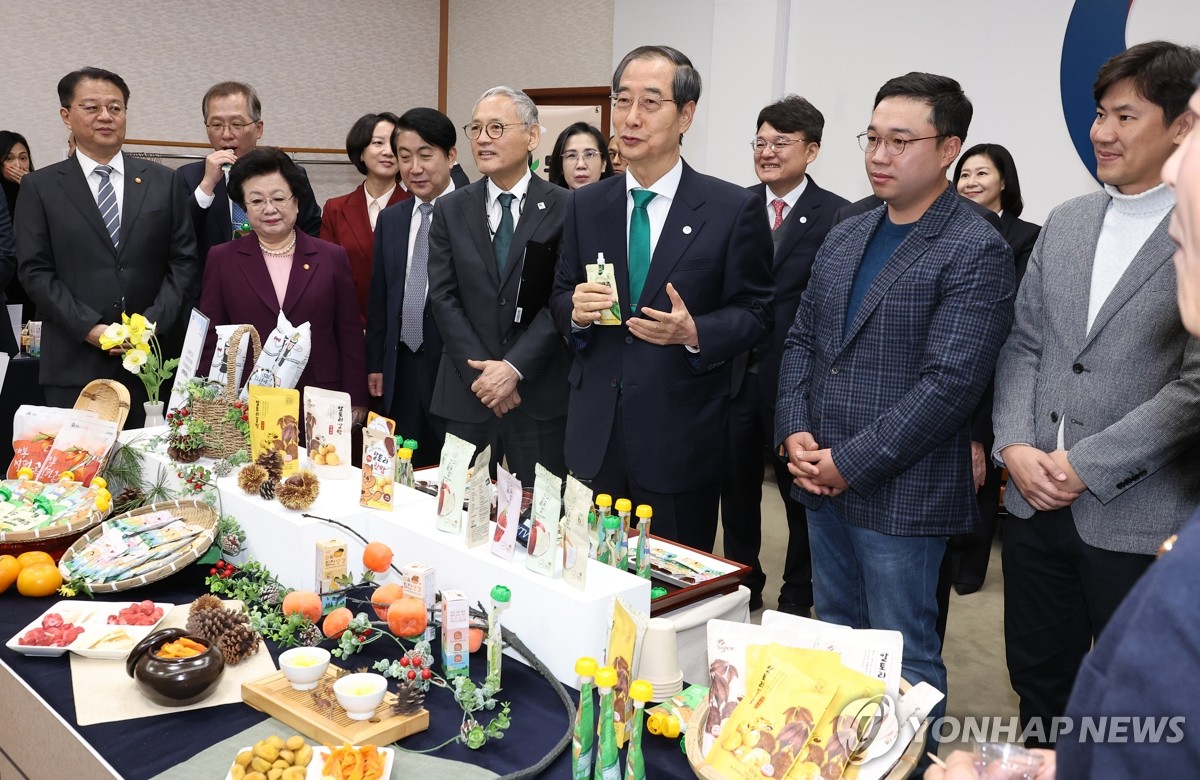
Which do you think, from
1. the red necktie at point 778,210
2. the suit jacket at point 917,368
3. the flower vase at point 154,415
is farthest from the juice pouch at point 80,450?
the red necktie at point 778,210

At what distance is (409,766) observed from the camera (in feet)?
4.66

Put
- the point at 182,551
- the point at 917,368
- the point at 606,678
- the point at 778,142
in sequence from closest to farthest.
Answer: the point at 606,678 < the point at 182,551 < the point at 917,368 < the point at 778,142

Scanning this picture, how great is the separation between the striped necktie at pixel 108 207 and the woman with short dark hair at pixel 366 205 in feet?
2.74

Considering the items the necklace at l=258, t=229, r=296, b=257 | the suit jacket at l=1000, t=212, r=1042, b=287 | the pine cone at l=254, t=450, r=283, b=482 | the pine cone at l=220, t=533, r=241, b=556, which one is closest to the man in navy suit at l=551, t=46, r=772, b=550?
the pine cone at l=254, t=450, r=283, b=482

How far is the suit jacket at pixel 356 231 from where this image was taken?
400 centimetres

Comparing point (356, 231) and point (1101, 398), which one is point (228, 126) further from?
point (1101, 398)

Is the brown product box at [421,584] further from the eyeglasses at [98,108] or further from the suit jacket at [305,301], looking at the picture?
the eyeglasses at [98,108]

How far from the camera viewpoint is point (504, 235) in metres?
3.08

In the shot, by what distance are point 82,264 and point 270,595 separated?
216 cm

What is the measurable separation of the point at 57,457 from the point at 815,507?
186 centimetres

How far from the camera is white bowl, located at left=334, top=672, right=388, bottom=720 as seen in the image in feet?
4.85

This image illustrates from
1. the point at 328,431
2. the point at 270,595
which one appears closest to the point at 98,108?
the point at 328,431

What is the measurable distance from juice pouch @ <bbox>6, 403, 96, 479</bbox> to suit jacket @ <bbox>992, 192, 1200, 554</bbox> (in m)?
2.29

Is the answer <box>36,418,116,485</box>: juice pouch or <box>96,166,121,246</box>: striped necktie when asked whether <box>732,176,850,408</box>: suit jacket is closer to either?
<box>36,418,116,485</box>: juice pouch
